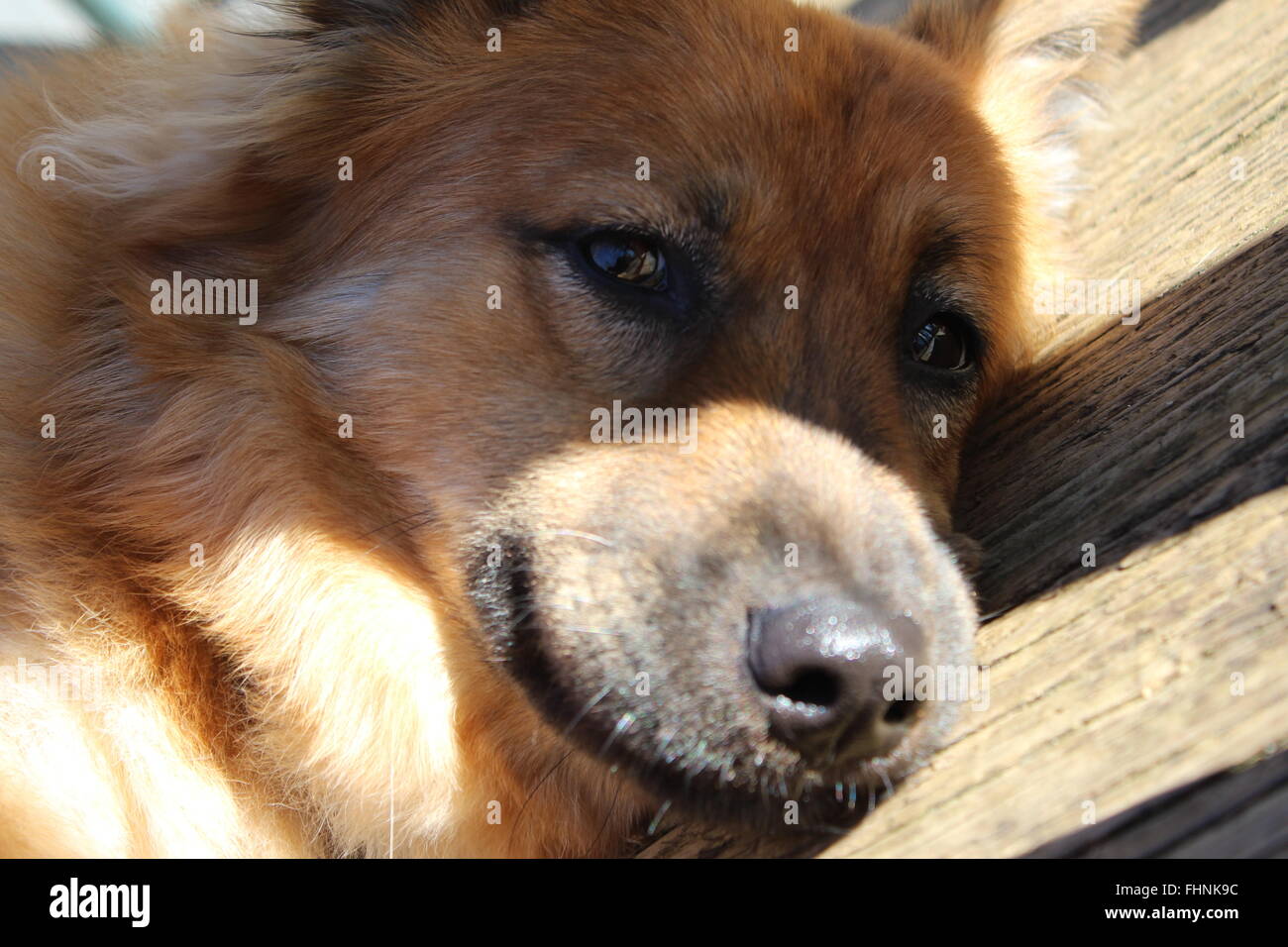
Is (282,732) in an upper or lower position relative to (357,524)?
lower

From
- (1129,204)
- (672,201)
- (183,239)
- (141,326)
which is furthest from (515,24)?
(1129,204)

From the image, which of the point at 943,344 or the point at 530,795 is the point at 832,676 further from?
the point at 943,344

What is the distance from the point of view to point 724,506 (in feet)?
6.62

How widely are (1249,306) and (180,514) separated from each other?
7.01ft

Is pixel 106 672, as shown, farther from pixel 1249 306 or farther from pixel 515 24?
pixel 1249 306

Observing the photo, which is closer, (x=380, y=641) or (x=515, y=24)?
(x=380, y=641)

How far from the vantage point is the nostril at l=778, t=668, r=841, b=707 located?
176 centimetres

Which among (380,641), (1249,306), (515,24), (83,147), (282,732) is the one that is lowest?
(282,732)

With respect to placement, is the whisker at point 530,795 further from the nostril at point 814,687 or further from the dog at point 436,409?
the nostril at point 814,687

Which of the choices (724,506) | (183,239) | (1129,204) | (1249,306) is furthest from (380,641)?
(1129,204)

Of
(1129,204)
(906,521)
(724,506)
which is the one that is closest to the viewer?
(724,506)

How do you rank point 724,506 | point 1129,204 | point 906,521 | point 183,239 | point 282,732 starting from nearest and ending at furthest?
point 724,506 < point 906,521 < point 282,732 < point 183,239 < point 1129,204

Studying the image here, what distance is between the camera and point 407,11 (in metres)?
2.58

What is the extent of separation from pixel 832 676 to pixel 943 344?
1.30 metres
